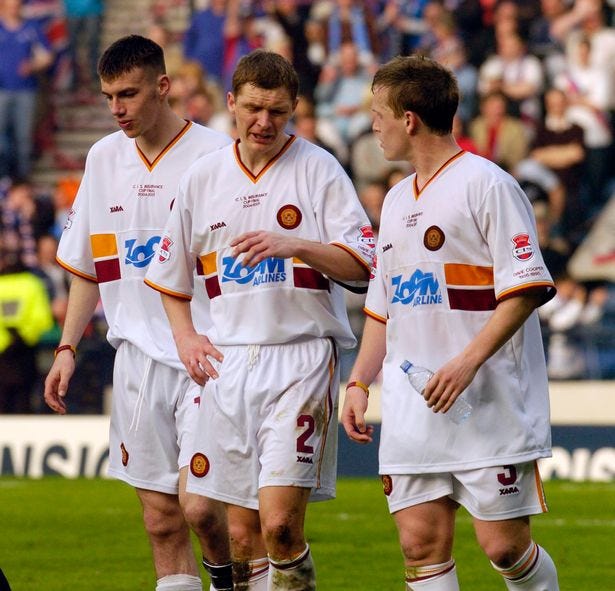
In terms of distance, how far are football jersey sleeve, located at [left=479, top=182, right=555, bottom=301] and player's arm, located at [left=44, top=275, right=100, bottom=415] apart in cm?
204

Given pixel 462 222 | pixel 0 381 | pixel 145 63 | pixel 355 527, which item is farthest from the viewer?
pixel 0 381

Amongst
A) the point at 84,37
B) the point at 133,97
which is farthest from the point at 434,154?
the point at 84,37

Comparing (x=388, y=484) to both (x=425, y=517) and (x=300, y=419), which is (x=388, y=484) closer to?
(x=425, y=517)

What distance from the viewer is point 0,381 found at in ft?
50.4

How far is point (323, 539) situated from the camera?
10445mm

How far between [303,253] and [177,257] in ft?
2.42

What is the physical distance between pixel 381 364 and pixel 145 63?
→ 162cm

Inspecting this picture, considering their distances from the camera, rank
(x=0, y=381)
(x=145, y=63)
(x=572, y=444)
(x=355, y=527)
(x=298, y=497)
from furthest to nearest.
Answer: (x=0, y=381), (x=572, y=444), (x=355, y=527), (x=145, y=63), (x=298, y=497)

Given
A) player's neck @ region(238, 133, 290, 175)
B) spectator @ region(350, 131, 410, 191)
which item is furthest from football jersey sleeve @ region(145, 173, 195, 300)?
spectator @ region(350, 131, 410, 191)

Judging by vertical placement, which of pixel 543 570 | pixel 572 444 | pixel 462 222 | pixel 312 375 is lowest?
pixel 572 444

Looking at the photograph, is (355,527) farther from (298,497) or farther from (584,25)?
(584,25)

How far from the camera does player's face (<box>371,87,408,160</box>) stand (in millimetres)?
5316

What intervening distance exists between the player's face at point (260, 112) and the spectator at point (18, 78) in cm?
1383

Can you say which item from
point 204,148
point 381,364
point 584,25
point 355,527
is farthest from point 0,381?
point 381,364
